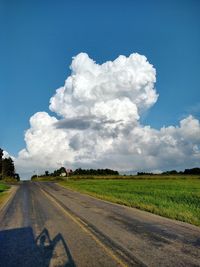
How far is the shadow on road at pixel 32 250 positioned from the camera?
7484 mm

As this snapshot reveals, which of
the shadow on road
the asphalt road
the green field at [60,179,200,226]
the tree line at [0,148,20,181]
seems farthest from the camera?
the tree line at [0,148,20,181]

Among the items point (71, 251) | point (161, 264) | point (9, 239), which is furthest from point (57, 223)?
point (161, 264)

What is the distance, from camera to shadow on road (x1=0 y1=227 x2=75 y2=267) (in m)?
7.48

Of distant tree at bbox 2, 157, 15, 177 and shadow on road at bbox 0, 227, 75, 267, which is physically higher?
distant tree at bbox 2, 157, 15, 177

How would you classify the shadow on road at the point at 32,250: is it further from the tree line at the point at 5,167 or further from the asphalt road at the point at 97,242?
the tree line at the point at 5,167

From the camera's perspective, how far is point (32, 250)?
8.80 m

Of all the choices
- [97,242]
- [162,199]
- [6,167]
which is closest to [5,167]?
[6,167]

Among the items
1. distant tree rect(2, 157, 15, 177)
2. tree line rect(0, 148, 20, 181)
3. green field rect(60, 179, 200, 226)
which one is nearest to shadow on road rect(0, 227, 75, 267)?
green field rect(60, 179, 200, 226)

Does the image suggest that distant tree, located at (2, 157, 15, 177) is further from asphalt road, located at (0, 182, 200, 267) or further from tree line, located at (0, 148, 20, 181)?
asphalt road, located at (0, 182, 200, 267)

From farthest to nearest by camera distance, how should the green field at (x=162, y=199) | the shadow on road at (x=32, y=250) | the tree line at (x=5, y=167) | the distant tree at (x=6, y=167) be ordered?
the distant tree at (x=6, y=167), the tree line at (x=5, y=167), the green field at (x=162, y=199), the shadow on road at (x=32, y=250)

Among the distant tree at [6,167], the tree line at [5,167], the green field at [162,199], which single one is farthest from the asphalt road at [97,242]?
the distant tree at [6,167]

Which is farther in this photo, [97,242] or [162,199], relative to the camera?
[162,199]

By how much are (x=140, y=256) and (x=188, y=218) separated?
25.9 ft

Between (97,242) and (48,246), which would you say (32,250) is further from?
(97,242)
